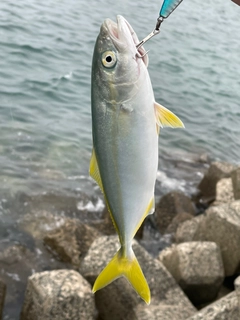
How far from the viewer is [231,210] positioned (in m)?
6.46

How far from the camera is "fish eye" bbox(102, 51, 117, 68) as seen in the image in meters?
2.37

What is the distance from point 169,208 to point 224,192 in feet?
3.74

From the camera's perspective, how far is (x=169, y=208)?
28.5 ft

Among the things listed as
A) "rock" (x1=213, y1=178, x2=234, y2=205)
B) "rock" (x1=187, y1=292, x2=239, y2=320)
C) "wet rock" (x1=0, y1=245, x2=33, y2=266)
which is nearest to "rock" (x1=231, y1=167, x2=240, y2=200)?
"rock" (x1=213, y1=178, x2=234, y2=205)

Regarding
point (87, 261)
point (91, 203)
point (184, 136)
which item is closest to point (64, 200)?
point (91, 203)

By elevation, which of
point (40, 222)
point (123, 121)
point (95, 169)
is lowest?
point (40, 222)

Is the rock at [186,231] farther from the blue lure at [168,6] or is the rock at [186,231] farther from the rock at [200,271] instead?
the blue lure at [168,6]

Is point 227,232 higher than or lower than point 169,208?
higher

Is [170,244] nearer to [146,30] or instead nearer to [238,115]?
[238,115]

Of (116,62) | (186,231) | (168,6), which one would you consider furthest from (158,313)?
(168,6)

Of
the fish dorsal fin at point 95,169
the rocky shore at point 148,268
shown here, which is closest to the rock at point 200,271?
the rocky shore at point 148,268

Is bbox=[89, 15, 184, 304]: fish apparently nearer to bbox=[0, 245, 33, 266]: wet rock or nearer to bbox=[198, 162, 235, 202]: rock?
bbox=[0, 245, 33, 266]: wet rock

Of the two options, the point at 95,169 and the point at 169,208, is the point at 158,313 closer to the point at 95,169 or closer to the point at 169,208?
the point at 95,169

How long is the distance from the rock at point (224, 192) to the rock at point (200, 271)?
9.19 ft
